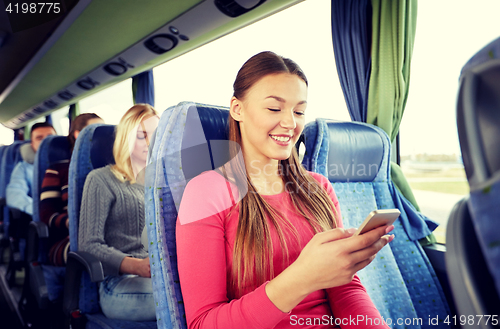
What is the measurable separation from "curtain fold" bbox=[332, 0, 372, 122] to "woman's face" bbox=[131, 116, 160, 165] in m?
1.32

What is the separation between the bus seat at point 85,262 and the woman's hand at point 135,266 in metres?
0.14

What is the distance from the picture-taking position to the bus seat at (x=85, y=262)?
52.4 inches

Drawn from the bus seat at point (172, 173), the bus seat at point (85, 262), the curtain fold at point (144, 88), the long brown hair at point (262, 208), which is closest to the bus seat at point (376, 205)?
the long brown hair at point (262, 208)

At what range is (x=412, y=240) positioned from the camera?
5.14 feet

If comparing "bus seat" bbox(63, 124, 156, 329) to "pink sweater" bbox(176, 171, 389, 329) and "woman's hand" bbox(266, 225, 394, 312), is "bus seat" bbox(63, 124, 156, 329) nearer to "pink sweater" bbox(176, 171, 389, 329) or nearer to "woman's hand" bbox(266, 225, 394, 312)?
"pink sweater" bbox(176, 171, 389, 329)

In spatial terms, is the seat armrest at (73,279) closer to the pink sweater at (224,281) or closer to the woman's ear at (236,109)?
the pink sweater at (224,281)

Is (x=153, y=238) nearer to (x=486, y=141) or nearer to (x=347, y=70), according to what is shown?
(x=486, y=141)

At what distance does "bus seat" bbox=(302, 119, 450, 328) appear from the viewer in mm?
1379

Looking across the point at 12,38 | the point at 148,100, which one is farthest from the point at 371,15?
the point at 12,38

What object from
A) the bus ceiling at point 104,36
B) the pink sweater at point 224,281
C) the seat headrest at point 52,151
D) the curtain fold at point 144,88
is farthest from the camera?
the curtain fold at point 144,88

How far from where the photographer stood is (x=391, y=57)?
2.03 meters

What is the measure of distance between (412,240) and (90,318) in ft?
5.03

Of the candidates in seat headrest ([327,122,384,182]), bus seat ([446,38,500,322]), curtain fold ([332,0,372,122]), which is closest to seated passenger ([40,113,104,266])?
seat headrest ([327,122,384,182])

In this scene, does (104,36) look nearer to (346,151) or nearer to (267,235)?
(346,151)
